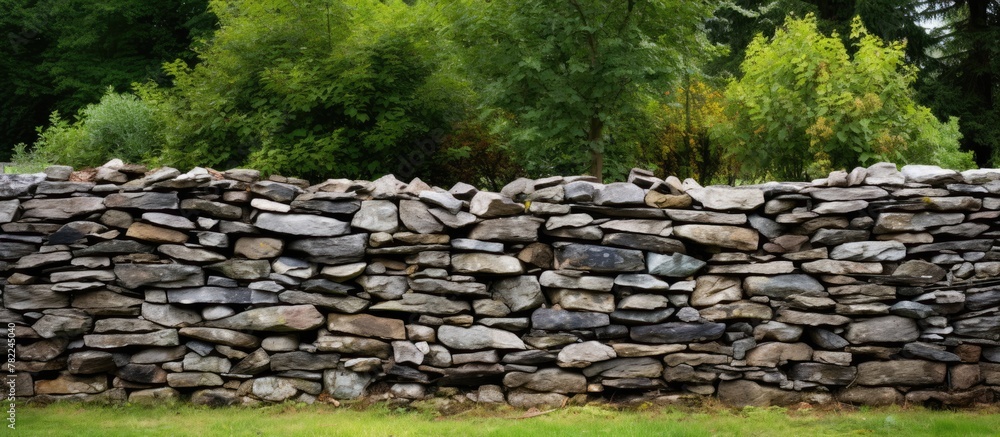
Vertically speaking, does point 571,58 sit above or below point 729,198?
above

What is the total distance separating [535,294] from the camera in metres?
6.25

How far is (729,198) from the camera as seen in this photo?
6.25 meters

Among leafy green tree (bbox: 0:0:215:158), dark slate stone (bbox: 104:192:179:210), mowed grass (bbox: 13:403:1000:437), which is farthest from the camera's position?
leafy green tree (bbox: 0:0:215:158)

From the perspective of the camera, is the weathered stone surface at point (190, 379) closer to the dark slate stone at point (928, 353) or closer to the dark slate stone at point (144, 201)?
the dark slate stone at point (144, 201)

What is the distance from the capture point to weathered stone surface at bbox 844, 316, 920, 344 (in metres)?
6.17

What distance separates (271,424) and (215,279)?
133 cm

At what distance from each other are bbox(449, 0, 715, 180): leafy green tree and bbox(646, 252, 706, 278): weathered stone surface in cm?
215

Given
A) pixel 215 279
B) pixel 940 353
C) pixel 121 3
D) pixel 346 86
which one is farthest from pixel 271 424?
pixel 121 3

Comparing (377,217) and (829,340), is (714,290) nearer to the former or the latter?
(829,340)

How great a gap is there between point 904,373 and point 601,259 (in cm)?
265

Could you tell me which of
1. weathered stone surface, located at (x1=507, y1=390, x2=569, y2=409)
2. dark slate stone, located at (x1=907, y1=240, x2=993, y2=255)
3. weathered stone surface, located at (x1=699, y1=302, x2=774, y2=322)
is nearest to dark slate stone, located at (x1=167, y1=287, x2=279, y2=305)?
weathered stone surface, located at (x1=507, y1=390, x2=569, y2=409)

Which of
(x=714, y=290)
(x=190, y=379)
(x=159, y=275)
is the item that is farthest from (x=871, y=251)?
(x=159, y=275)

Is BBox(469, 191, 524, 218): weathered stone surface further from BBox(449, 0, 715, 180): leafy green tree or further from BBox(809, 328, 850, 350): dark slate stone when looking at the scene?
BBox(809, 328, 850, 350): dark slate stone

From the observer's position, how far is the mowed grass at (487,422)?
5480 mm
